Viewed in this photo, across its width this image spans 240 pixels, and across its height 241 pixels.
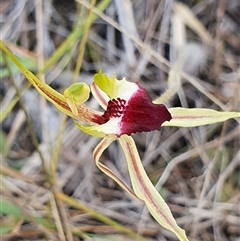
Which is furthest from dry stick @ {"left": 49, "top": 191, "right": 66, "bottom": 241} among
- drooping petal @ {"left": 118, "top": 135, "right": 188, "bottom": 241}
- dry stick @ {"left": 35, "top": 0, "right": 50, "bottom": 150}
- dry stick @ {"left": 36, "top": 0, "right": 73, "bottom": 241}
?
drooping petal @ {"left": 118, "top": 135, "right": 188, "bottom": 241}

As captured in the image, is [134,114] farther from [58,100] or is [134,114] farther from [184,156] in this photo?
[184,156]

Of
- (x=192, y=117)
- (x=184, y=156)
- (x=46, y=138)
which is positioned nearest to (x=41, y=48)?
(x=46, y=138)

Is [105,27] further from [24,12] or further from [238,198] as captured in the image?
[238,198]

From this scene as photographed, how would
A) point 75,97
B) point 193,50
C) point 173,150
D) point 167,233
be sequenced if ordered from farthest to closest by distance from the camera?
point 193,50 < point 173,150 < point 167,233 < point 75,97

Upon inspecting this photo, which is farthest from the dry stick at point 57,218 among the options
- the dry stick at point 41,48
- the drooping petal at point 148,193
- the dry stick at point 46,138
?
the drooping petal at point 148,193

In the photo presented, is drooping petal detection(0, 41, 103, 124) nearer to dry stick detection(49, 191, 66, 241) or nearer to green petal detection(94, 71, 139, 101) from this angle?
green petal detection(94, 71, 139, 101)

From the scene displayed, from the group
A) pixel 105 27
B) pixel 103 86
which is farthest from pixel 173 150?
pixel 103 86
